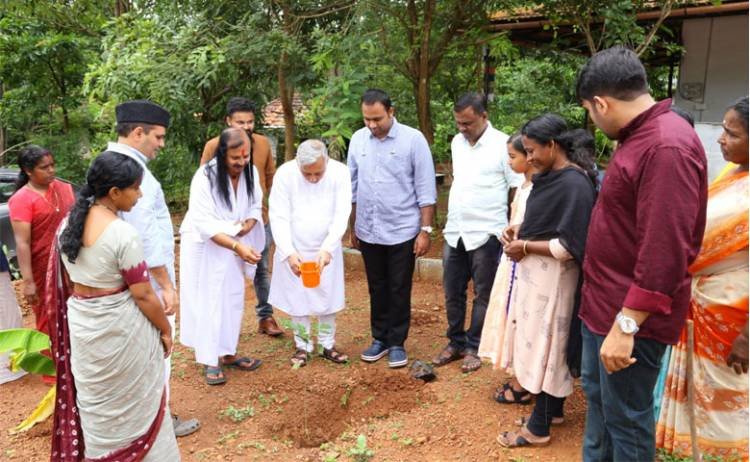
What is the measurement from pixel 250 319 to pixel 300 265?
1613 mm

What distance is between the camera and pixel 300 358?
14.0 feet

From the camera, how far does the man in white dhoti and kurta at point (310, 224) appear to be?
3947 millimetres

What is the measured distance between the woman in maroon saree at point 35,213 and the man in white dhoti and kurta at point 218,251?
2.74 feet

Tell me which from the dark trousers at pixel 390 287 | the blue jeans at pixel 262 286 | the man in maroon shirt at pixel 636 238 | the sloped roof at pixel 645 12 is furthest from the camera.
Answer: the sloped roof at pixel 645 12

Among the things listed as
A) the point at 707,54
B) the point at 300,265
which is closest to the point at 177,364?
the point at 300,265

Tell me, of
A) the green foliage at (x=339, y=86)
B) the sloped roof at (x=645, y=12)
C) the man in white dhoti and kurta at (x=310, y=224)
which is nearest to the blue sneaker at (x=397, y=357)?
the man in white dhoti and kurta at (x=310, y=224)

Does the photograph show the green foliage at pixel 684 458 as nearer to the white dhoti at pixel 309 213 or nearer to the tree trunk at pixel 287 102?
the white dhoti at pixel 309 213

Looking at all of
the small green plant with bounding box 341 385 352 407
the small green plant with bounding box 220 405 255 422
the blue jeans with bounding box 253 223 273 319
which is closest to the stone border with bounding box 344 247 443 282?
the blue jeans with bounding box 253 223 273 319

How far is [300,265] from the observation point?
3.83 m

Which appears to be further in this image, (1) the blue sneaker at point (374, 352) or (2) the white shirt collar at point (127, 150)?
(1) the blue sneaker at point (374, 352)

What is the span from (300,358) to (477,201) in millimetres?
1665

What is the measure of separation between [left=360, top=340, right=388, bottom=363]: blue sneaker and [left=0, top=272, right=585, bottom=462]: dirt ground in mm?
52

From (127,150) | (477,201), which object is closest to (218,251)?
(127,150)

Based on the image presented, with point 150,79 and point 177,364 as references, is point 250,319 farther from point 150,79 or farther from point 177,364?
point 150,79
